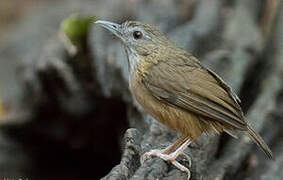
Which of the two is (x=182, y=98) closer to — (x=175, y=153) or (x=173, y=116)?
(x=173, y=116)

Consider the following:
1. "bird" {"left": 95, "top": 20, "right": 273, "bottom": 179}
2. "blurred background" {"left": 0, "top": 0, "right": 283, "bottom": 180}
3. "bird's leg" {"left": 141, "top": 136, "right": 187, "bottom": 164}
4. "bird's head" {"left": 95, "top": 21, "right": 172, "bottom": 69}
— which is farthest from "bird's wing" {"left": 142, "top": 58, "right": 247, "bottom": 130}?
"blurred background" {"left": 0, "top": 0, "right": 283, "bottom": 180}

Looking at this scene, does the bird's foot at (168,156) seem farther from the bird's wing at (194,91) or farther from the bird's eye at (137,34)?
the bird's eye at (137,34)

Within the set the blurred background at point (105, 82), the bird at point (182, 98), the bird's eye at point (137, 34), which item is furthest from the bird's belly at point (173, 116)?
the blurred background at point (105, 82)

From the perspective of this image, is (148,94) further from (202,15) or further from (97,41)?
(202,15)

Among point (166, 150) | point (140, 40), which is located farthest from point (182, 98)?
point (140, 40)

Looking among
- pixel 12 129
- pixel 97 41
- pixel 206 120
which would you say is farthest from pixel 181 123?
pixel 12 129

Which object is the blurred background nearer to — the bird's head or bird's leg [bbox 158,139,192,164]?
the bird's head
